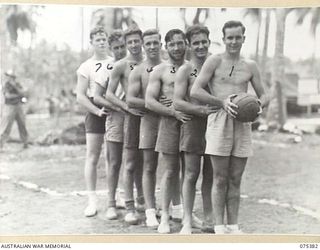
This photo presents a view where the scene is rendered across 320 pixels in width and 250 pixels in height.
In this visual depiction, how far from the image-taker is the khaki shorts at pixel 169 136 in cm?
147

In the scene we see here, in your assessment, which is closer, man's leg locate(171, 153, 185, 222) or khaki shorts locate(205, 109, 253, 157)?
khaki shorts locate(205, 109, 253, 157)

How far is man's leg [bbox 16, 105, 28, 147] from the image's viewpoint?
1538 millimetres

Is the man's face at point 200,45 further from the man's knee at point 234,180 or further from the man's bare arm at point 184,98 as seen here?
the man's knee at point 234,180

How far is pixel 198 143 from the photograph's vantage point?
1.46 metres

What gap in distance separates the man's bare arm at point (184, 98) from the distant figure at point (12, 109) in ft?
1.43

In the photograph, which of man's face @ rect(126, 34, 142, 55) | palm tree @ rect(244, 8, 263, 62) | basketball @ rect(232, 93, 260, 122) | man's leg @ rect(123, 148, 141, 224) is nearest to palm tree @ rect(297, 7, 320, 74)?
palm tree @ rect(244, 8, 263, 62)

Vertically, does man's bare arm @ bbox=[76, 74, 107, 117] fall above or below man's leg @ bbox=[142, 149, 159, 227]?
above

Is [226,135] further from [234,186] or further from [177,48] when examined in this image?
[177,48]

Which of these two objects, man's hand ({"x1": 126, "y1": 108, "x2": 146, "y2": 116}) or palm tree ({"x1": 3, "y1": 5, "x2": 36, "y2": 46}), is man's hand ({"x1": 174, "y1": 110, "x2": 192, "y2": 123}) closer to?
man's hand ({"x1": 126, "y1": 108, "x2": 146, "y2": 116})

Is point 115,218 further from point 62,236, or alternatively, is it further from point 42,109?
point 42,109

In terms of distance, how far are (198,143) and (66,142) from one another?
1.24 ft

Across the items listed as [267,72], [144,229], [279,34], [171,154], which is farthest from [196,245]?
[279,34]

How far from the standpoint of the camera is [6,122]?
1536 mm

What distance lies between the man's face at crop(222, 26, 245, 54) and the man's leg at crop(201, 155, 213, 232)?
0.97 feet
